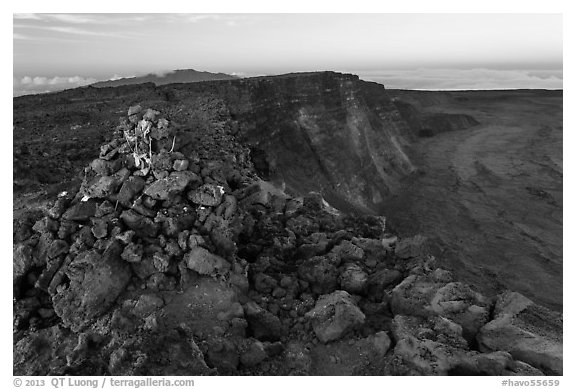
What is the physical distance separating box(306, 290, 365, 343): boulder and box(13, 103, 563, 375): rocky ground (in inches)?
1.4

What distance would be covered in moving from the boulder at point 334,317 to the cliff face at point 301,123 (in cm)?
1300

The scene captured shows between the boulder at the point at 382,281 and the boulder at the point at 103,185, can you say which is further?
the boulder at the point at 382,281

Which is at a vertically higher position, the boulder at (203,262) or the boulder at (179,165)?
the boulder at (179,165)

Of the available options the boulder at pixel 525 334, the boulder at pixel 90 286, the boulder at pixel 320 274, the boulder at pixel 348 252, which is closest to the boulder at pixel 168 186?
the boulder at pixel 90 286

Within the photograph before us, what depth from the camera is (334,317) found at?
423 inches

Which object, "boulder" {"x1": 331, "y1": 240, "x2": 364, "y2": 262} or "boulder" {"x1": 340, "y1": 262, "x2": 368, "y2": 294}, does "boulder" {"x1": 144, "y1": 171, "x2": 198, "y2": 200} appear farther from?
"boulder" {"x1": 340, "y1": 262, "x2": 368, "y2": 294}

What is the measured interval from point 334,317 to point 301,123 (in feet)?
82.9

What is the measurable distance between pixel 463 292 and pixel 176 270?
8.32m

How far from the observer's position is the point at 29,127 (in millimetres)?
21500

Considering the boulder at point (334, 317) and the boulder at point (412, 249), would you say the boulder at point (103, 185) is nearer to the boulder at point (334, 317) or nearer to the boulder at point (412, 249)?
the boulder at point (334, 317)

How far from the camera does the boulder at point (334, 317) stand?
1050 centimetres

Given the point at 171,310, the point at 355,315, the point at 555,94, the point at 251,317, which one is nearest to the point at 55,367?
the point at 171,310

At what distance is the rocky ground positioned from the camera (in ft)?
31.4

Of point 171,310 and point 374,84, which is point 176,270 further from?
point 374,84
